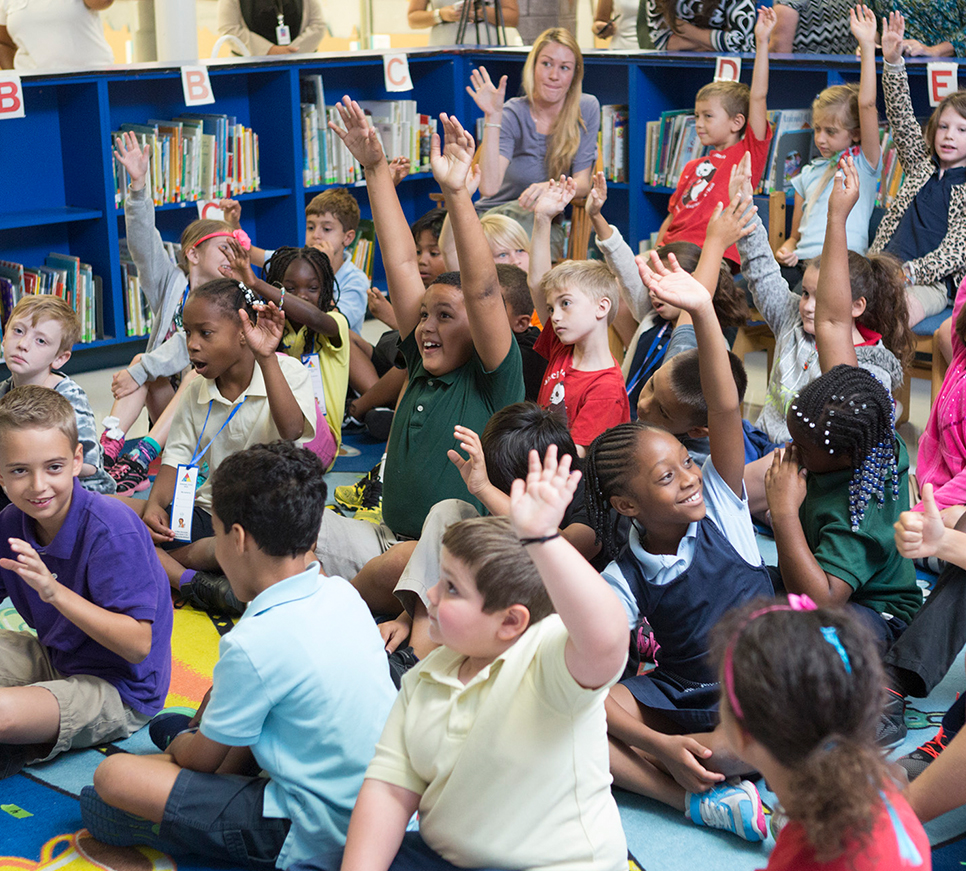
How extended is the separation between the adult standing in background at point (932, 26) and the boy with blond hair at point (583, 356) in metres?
2.26

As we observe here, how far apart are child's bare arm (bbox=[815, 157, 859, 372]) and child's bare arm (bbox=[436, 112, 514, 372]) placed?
860 millimetres

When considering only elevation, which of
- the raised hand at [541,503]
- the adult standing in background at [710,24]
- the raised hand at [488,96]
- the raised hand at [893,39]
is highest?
the adult standing in background at [710,24]

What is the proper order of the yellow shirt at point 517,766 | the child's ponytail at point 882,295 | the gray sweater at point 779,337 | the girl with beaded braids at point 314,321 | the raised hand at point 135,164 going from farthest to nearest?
the raised hand at point 135,164 → the girl with beaded braids at point 314,321 → the gray sweater at point 779,337 → the child's ponytail at point 882,295 → the yellow shirt at point 517,766

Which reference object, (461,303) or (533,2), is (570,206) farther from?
(461,303)

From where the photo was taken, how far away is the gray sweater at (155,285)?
11.8 feet

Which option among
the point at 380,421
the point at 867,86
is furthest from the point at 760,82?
the point at 380,421

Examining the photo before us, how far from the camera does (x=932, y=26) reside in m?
4.44

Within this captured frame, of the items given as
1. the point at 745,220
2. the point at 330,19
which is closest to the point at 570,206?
the point at 745,220

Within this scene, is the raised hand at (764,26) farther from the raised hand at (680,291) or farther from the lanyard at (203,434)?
the raised hand at (680,291)

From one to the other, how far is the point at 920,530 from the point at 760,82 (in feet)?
11.1

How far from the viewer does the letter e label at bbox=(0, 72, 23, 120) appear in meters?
4.16

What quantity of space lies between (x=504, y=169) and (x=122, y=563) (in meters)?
3.42

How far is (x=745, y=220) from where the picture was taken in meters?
2.42

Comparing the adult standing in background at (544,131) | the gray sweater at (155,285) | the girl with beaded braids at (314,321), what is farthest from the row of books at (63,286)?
the adult standing in background at (544,131)
